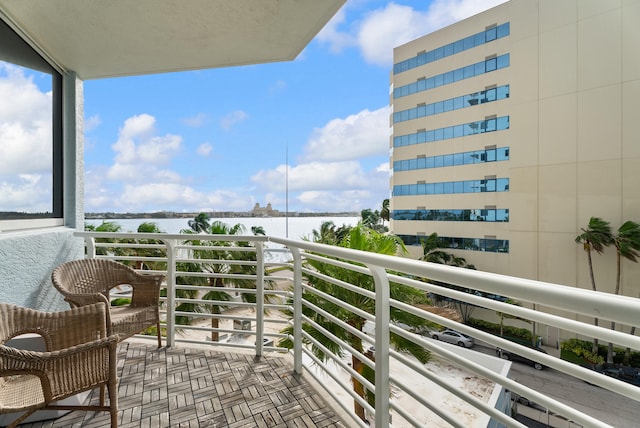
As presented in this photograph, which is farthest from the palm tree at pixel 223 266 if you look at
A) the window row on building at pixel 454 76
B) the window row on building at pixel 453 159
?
the window row on building at pixel 454 76

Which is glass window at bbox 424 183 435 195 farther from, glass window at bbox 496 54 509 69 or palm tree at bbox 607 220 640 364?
palm tree at bbox 607 220 640 364

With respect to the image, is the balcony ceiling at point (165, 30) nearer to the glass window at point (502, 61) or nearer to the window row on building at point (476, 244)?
the window row on building at point (476, 244)

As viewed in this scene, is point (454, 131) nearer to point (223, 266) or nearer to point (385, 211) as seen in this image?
point (223, 266)

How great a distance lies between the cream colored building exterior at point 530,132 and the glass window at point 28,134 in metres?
8.64

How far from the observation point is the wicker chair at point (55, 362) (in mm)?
1382

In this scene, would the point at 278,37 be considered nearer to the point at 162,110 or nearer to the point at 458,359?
the point at 458,359

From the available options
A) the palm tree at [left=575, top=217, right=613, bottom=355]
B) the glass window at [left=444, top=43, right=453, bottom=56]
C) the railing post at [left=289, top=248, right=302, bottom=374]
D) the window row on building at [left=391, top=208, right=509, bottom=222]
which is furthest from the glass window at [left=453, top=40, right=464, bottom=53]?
the railing post at [left=289, top=248, right=302, bottom=374]

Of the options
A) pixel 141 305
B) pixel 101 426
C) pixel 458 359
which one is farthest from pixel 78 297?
pixel 458 359

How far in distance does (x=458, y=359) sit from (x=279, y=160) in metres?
35.3

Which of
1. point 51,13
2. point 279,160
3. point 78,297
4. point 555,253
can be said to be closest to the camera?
point 78,297

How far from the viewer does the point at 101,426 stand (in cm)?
178

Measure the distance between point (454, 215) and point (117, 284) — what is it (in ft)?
36.1

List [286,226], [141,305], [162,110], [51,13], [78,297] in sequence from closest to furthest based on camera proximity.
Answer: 1. [78,297]
2. [51,13]
3. [141,305]
4. [286,226]
5. [162,110]

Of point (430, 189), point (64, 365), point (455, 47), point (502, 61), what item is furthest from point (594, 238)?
point (455, 47)
